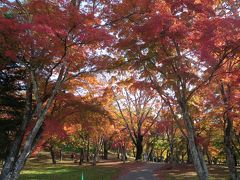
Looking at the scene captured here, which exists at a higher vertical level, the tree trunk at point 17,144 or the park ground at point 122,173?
the tree trunk at point 17,144

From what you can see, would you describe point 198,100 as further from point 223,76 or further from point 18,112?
point 18,112

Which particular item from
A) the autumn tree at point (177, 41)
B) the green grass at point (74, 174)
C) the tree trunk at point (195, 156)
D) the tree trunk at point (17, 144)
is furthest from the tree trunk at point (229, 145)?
the tree trunk at point (17, 144)

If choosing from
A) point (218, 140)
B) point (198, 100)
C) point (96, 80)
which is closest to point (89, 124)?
point (96, 80)

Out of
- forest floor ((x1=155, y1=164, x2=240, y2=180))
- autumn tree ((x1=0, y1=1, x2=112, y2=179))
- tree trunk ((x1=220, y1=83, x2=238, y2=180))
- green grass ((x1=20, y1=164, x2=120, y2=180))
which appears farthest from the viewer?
forest floor ((x1=155, y1=164, x2=240, y2=180))

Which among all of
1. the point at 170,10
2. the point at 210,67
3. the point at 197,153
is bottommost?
the point at 197,153

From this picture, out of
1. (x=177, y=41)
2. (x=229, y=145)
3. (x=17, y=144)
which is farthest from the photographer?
(x=229, y=145)

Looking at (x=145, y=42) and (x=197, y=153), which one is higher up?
(x=145, y=42)

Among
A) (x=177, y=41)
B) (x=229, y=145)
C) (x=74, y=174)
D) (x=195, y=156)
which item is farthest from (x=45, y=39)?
(x=74, y=174)

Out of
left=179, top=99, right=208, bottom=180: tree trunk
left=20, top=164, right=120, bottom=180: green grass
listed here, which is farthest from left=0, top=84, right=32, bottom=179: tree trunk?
left=179, top=99, right=208, bottom=180: tree trunk

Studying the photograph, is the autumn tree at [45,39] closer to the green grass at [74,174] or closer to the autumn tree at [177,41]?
the autumn tree at [177,41]

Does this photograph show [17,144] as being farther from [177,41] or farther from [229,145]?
[229,145]

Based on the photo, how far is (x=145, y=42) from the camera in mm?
13359

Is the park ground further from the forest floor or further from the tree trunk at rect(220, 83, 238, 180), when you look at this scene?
the tree trunk at rect(220, 83, 238, 180)

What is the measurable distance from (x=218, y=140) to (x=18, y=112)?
95.3 feet
